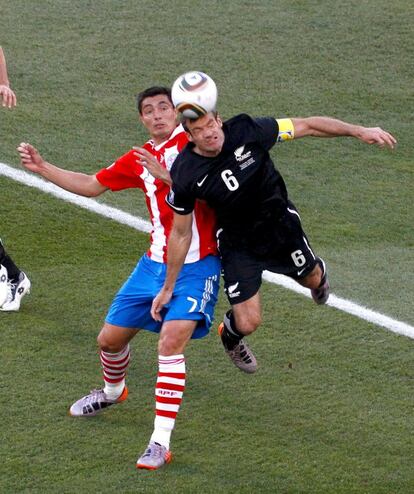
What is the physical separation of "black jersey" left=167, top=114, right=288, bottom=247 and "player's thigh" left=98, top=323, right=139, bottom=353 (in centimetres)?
83

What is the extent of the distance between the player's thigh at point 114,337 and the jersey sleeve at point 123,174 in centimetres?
89

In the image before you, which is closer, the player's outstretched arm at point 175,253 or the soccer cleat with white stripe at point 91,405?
the player's outstretched arm at point 175,253

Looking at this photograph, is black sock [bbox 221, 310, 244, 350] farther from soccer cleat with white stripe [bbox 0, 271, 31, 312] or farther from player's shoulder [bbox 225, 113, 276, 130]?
soccer cleat with white stripe [bbox 0, 271, 31, 312]

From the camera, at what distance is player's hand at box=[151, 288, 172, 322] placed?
7086mm

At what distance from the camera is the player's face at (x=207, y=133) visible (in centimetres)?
684

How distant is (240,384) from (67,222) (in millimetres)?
3106

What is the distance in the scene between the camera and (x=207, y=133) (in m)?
6.87

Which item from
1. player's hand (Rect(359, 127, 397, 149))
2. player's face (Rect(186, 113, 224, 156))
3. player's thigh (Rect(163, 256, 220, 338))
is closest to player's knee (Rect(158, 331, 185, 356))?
player's thigh (Rect(163, 256, 220, 338))

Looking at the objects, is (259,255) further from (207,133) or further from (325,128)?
(207,133)

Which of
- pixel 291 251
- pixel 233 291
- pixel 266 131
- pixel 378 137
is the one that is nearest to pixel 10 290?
pixel 233 291

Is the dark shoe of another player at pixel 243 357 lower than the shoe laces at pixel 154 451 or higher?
lower

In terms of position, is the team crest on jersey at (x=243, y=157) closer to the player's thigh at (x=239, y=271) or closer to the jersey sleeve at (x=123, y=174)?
the player's thigh at (x=239, y=271)

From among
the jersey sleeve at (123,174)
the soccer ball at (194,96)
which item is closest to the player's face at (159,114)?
the jersey sleeve at (123,174)

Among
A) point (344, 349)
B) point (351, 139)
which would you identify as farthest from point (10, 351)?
point (351, 139)
